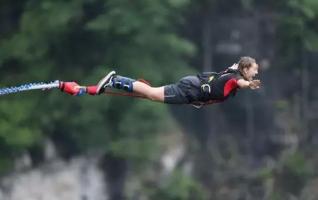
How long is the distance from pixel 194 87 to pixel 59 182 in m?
15.1

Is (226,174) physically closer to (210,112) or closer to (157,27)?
(210,112)

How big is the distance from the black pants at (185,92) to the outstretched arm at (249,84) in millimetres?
581

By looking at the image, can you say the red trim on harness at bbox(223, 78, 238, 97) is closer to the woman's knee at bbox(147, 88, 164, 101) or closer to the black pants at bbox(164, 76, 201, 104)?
the black pants at bbox(164, 76, 201, 104)

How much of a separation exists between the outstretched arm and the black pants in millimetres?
581

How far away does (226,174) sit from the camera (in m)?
28.5

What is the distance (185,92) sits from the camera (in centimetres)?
1280

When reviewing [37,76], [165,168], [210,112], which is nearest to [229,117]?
[210,112]

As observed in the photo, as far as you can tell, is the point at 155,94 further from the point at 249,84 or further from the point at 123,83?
the point at 249,84

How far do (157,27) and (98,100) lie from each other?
2176mm

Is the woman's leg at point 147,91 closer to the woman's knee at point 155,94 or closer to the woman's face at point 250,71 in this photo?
the woman's knee at point 155,94

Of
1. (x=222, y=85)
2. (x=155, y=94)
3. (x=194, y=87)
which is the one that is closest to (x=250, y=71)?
(x=222, y=85)

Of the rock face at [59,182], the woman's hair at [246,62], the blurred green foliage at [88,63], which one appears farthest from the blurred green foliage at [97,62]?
the woman's hair at [246,62]

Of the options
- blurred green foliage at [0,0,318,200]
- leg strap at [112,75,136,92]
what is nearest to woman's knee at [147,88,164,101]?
leg strap at [112,75,136,92]

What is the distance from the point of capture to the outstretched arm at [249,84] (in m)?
12.0
